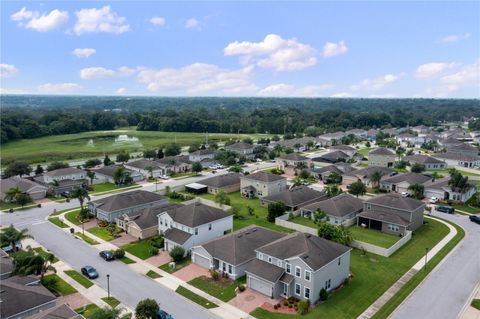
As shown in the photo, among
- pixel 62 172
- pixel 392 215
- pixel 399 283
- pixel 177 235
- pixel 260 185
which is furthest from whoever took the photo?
pixel 62 172

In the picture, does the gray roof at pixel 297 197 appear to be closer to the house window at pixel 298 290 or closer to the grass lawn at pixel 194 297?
the house window at pixel 298 290

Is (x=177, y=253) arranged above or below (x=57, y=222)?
above

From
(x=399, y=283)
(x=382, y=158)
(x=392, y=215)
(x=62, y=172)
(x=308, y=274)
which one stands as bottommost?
(x=399, y=283)

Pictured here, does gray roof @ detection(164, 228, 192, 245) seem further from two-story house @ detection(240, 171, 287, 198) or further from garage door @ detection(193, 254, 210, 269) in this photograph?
two-story house @ detection(240, 171, 287, 198)

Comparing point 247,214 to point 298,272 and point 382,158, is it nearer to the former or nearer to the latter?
point 298,272

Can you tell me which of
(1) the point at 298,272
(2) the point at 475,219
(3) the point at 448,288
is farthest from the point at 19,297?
(2) the point at 475,219

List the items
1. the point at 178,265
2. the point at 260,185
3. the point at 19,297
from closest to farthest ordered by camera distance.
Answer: the point at 19,297 < the point at 178,265 < the point at 260,185

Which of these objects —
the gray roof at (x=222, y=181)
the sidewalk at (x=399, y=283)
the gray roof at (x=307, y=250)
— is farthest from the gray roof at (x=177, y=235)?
the gray roof at (x=222, y=181)
